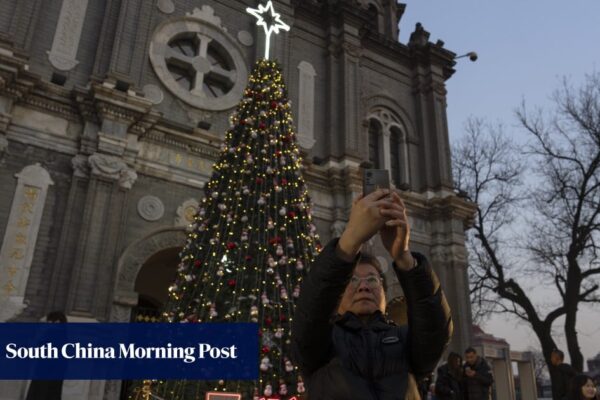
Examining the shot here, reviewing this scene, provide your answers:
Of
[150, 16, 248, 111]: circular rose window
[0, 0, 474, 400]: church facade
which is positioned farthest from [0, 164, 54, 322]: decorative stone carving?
[150, 16, 248, 111]: circular rose window

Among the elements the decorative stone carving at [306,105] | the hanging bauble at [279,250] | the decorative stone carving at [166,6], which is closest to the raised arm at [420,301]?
the hanging bauble at [279,250]

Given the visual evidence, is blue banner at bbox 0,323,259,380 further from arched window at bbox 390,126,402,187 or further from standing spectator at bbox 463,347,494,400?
arched window at bbox 390,126,402,187

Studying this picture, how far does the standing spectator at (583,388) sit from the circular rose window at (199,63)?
9.99 meters

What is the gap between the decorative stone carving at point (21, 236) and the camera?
8719mm

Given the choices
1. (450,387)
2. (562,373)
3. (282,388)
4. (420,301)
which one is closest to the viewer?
(420,301)

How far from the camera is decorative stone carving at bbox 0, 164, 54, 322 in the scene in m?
8.72

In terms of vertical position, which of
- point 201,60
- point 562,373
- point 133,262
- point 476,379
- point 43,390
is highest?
point 201,60

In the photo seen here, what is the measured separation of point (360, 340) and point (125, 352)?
248 inches

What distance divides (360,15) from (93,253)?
37.9 ft

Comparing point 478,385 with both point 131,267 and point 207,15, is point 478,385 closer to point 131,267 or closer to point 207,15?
point 131,267

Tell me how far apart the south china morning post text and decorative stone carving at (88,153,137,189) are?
11.2ft

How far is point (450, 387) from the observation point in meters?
6.59

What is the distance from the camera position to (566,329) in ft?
53.7

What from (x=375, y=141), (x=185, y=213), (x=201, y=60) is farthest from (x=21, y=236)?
(x=375, y=141)
